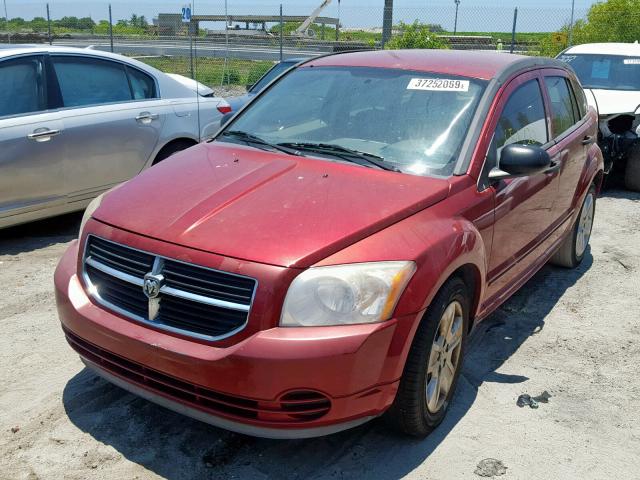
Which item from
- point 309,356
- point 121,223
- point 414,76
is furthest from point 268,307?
point 414,76

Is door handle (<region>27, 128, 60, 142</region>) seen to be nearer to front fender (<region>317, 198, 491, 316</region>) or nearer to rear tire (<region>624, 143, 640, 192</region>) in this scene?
front fender (<region>317, 198, 491, 316</region>)

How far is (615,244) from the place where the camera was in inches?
259

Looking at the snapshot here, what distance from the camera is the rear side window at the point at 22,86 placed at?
562 cm

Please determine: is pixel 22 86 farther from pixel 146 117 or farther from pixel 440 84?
pixel 440 84

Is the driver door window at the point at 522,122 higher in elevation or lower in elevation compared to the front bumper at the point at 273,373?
higher

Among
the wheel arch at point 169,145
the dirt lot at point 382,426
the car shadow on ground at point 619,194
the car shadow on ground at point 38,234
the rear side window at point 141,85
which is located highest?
the rear side window at point 141,85

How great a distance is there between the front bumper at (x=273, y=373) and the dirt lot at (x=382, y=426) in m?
0.33

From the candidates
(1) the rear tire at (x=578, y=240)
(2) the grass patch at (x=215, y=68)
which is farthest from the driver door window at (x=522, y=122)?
(2) the grass patch at (x=215, y=68)

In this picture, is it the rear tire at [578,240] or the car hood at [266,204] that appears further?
the rear tire at [578,240]

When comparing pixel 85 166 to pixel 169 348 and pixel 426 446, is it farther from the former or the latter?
pixel 426 446

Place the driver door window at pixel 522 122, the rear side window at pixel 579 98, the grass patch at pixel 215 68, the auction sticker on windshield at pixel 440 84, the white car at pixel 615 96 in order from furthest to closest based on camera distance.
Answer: the grass patch at pixel 215 68
the white car at pixel 615 96
the rear side window at pixel 579 98
the auction sticker on windshield at pixel 440 84
the driver door window at pixel 522 122

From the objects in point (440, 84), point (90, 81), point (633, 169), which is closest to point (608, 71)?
point (633, 169)

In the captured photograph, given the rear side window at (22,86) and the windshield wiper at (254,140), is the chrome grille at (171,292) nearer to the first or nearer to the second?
the windshield wiper at (254,140)

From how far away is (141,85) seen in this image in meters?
6.75
